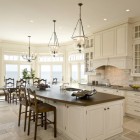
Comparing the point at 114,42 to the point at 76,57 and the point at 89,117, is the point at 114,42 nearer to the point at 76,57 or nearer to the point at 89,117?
the point at 89,117

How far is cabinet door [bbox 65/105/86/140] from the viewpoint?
2836 mm

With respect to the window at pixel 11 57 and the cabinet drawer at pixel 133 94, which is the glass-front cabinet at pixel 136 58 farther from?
the window at pixel 11 57

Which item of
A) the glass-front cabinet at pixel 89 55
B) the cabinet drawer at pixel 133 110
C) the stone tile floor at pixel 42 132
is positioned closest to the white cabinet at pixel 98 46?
the glass-front cabinet at pixel 89 55

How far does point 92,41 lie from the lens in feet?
21.5

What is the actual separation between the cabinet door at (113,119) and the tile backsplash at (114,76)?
215cm

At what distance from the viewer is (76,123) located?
2.98 metres

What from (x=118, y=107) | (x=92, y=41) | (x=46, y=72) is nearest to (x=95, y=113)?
(x=118, y=107)

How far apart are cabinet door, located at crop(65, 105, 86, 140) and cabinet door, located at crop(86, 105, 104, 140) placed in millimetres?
112

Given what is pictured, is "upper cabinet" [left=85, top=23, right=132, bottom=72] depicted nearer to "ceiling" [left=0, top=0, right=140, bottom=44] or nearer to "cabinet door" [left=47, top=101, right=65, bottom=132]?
"ceiling" [left=0, top=0, right=140, bottom=44]

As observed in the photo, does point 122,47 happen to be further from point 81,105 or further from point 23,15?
point 23,15

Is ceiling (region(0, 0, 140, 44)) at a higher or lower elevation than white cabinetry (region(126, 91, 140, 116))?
higher

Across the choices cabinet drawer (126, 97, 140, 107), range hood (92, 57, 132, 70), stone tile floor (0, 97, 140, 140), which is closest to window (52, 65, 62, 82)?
range hood (92, 57, 132, 70)

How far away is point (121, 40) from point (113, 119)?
290 cm

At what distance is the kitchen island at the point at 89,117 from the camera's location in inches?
112
